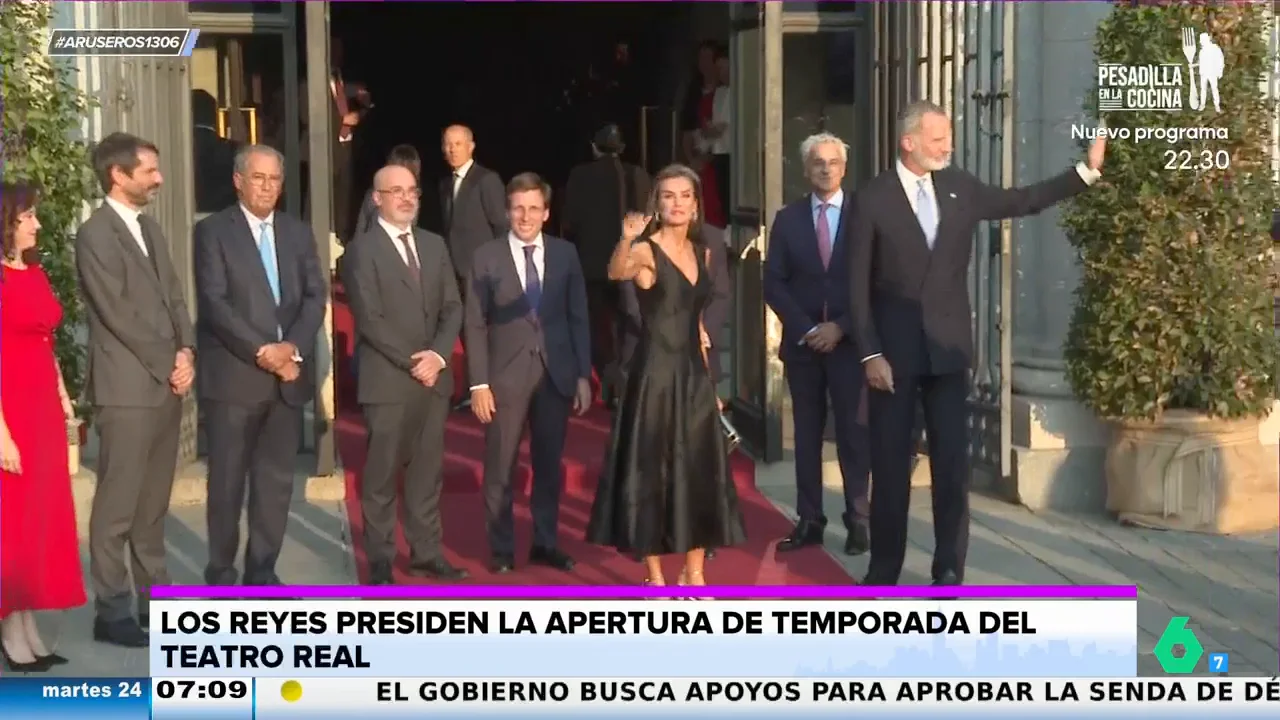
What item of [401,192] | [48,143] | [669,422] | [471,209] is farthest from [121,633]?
[471,209]

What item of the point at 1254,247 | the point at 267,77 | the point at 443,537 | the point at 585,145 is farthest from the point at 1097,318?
the point at 585,145

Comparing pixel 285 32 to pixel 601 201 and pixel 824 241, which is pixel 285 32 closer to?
pixel 601 201

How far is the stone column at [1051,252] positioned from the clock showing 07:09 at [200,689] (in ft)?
14.0

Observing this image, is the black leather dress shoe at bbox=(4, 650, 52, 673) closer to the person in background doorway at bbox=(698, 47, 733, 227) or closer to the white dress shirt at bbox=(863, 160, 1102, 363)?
the white dress shirt at bbox=(863, 160, 1102, 363)

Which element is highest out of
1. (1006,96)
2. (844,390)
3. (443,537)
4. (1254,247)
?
(1006,96)

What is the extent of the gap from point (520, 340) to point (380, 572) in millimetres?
959

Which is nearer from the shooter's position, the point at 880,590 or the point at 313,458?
the point at 880,590

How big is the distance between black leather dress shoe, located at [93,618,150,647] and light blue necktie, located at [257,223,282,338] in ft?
3.37

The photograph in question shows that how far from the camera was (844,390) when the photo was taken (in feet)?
23.4

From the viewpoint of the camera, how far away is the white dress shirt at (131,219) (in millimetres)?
5758

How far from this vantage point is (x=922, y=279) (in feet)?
20.4

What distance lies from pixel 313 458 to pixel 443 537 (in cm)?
139

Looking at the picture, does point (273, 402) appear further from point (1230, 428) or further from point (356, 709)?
point (1230, 428)

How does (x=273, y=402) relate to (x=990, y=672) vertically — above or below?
above
